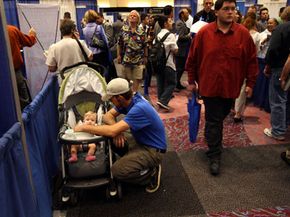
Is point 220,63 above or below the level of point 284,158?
above

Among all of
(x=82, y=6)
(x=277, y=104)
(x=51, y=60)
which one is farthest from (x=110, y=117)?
(x=82, y=6)

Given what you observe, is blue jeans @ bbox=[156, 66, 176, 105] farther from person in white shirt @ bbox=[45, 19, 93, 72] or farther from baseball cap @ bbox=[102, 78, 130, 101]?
baseball cap @ bbox=[102, 78, 130, 101]

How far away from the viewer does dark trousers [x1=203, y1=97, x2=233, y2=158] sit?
2.81 m

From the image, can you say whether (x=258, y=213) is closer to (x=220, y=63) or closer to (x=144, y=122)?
(x=144, y=122)

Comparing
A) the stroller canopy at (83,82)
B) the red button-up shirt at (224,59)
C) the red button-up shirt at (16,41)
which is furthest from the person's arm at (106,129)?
the red button-up shirt at (16,41)

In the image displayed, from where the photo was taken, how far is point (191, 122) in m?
3.43

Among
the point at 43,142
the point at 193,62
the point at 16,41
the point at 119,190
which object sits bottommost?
the point at 119,190

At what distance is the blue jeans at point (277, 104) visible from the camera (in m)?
3.51

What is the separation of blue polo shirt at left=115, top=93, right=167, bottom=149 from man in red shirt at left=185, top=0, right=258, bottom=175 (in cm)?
59

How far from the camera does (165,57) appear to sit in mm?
4402

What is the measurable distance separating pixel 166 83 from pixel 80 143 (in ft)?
8.75

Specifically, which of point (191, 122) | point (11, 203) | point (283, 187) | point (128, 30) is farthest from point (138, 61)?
point (11, 203)

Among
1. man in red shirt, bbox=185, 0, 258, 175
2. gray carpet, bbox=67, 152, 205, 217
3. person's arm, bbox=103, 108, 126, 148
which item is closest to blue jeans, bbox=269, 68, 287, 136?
man in red shirt, bbox=185, 0, 258, 175

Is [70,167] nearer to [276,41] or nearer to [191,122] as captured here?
[191,122]
